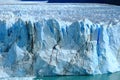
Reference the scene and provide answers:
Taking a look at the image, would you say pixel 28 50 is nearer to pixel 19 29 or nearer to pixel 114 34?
pixel 19 29

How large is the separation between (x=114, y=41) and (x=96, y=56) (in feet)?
1.42

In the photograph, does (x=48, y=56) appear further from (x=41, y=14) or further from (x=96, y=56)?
(x=41, y=14)

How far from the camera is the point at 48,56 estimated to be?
17.6 ft

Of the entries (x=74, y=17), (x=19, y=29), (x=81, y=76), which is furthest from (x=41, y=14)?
(x=81, y=76)

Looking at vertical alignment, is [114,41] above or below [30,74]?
above

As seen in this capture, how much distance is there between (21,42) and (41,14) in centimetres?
143

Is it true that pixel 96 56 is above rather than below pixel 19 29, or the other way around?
below

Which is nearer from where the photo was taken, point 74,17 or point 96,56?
point 96,56

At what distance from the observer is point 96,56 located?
5.47 metres

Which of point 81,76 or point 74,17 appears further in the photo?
point 74,17

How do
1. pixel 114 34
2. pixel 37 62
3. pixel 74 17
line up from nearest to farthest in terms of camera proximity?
1. pixel 37 62
2. pixel 114 34
3. pixel 74 17

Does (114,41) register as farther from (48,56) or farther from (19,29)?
(19,29)

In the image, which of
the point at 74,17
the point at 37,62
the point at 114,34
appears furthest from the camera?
the point at 74,17

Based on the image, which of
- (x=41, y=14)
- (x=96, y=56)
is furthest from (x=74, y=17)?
(x=96, y=56)
